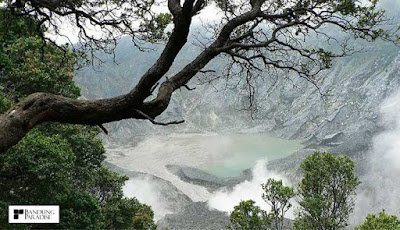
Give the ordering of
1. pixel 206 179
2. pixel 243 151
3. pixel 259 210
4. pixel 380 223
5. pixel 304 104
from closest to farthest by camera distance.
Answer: pixel 380 223 → pixel 259 210 → pixel 206 179 → pixel 243 151 → pixel 304 104

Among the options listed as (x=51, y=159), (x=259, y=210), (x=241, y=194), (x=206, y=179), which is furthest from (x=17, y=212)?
(x=206, y=179)

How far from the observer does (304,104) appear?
106 m

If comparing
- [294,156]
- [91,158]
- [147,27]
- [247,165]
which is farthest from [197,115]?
[147,27]

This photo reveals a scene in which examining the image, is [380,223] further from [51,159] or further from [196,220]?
[196,220]

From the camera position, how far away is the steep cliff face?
8162 cm

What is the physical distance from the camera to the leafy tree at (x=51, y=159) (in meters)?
9.40

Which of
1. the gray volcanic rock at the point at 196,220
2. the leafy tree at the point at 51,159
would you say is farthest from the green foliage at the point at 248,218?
the gray volcanic rock at the point at 196,220

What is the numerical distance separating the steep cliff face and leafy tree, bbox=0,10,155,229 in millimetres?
43855

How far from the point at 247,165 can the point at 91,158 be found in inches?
2721

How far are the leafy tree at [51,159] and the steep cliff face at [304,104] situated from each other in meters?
43.9

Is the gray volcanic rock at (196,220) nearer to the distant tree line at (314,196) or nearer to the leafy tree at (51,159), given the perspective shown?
the distant tree line at (314,196)

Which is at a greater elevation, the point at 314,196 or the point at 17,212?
the point at 314,196

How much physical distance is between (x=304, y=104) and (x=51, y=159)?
103m

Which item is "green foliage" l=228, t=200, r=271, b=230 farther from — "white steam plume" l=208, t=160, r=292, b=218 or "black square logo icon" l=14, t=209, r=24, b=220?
"white steam plume" l=208, t=160, r=292, b=218
